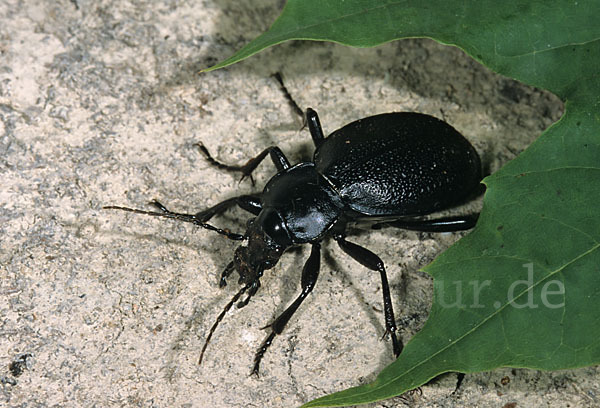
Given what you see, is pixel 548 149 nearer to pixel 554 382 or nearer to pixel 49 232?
pixel 554 382

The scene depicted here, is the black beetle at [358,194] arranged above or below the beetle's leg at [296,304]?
above

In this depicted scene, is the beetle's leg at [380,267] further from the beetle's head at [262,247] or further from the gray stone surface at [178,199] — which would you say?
the beetle's head at [262,247]

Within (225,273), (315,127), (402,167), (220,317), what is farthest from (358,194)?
(220,317)

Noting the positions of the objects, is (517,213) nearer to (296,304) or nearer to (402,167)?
(402,167)

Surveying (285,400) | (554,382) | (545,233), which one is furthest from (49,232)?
A: (554,382)

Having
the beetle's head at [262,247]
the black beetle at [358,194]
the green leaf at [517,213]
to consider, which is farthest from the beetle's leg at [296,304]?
the green leaf at [517,213]

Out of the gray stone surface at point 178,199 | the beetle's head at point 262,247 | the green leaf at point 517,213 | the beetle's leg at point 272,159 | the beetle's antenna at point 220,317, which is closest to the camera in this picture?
the green leaf at point 517,213
